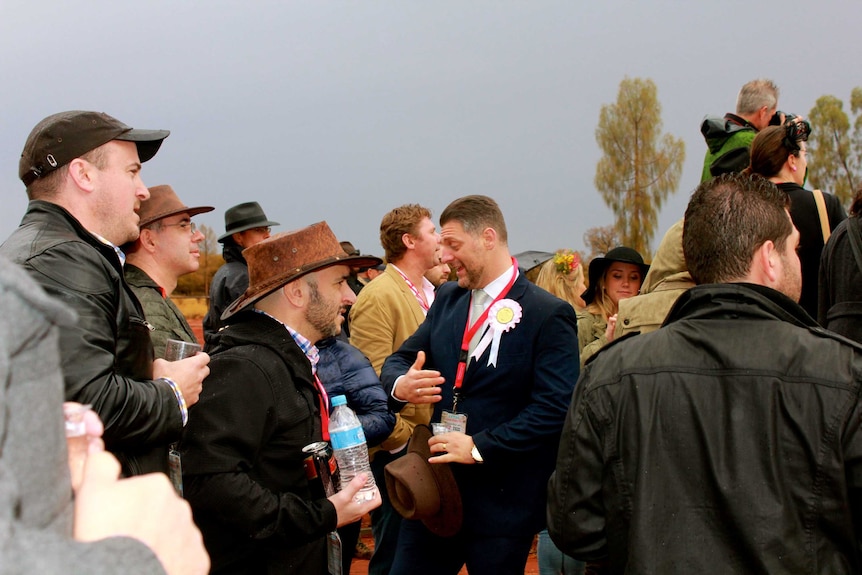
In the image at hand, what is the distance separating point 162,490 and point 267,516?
215 centimetres

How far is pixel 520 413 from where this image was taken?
4.02 m

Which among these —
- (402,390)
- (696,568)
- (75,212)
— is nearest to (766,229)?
(696,568)

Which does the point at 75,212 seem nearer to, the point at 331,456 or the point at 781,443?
the point at 331,456

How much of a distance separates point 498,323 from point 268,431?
57.7 inches

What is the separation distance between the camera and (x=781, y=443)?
2191mm

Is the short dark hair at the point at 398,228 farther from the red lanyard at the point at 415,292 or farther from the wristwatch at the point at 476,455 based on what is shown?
the wristwatch at the point at 476,455

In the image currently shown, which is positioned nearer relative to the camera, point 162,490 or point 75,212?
point 162,490

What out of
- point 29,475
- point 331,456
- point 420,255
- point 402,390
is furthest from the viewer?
point 420,255

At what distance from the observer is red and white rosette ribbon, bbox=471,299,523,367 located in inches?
162

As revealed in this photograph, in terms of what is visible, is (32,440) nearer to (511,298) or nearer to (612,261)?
(511,298)

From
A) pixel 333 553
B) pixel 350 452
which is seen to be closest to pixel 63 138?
pixel 350 452

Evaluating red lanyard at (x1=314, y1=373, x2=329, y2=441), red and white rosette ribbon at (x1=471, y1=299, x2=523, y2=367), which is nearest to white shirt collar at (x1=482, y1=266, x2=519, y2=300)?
red and white rosette ribbon at (x1=471, y1=299, x2=523, y2=367)

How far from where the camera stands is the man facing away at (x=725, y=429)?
2.16 meters

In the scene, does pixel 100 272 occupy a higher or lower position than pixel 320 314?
higher
